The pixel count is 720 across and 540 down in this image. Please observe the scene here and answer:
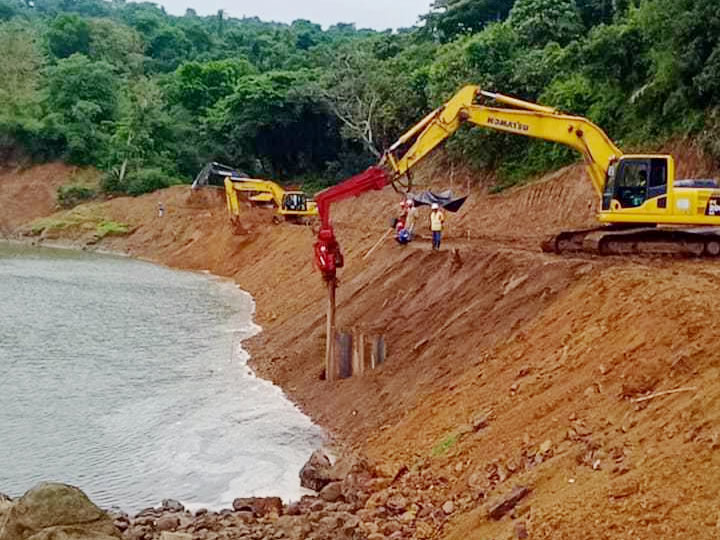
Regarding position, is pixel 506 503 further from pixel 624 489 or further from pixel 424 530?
pixel 624 489

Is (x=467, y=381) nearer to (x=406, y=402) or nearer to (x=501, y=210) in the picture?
(x=406, y=402)

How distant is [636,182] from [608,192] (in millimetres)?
661

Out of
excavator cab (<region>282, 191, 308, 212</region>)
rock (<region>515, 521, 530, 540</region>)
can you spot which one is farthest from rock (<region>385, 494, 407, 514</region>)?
excavator cab (<region>282, 191, 308, 212</region>)

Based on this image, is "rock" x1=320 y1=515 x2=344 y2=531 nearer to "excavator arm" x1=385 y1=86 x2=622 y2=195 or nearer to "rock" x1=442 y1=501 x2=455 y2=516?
"rock" x1=442 y1=501 x2=455 y2=516

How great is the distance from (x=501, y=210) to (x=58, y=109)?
5230 cm

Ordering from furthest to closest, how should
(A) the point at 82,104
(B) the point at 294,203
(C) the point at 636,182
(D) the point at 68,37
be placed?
(D) the point at 68,37, (A) the point at 82,104, (B) the point at 294,203, (C) the point at 636,182

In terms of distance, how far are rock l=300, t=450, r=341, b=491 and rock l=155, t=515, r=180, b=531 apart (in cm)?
241

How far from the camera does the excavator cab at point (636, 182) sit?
18.7 meters

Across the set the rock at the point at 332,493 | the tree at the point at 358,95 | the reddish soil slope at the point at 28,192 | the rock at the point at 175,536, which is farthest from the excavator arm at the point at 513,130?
the reddish soil slope at the point at 28,192

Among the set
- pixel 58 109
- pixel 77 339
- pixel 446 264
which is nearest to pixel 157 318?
pixel 77 339

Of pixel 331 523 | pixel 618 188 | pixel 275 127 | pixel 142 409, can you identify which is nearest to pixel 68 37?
pixel 275 127

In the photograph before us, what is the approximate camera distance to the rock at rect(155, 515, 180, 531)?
1147 cm

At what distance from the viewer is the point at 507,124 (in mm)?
20625

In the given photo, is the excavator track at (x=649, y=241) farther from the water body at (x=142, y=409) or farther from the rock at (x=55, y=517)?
the rock at (x=55, y=517)
